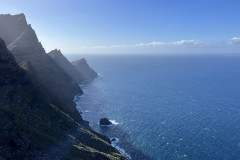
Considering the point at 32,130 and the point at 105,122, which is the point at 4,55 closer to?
the point at 32,130

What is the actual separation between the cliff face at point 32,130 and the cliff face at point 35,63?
12.9m

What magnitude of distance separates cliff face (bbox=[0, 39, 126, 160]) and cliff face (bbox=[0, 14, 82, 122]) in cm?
1294

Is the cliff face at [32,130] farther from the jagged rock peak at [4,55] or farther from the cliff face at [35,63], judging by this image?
the cliff face at [35,63]

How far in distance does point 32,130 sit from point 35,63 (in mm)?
66211

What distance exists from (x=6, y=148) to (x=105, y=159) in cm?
3181

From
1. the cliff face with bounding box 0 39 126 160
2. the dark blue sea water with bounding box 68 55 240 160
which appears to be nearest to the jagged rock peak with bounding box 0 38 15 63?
the cliff face with bounding box 0 39 126 160

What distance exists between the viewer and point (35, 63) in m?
103

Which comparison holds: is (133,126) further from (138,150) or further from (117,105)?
(117,105)

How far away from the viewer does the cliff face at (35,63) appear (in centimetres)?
8856

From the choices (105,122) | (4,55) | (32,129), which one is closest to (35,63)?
(4,55)

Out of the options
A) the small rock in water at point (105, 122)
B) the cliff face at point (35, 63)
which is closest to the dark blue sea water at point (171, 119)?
the small rock in water at point (105, 122)

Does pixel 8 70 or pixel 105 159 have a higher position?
pixel 8 70

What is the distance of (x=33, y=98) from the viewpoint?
67.7m

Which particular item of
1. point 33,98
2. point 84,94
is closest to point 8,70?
point 33,98
